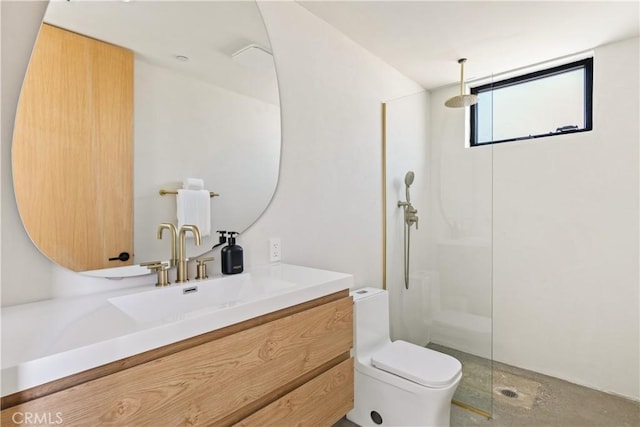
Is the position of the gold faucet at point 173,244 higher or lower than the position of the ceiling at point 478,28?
lower

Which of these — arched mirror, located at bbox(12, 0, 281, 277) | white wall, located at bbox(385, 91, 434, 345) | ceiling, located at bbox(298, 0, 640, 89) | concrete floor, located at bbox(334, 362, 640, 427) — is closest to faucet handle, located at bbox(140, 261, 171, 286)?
arched mirror, located at bbox(12, 0, 281, 277)

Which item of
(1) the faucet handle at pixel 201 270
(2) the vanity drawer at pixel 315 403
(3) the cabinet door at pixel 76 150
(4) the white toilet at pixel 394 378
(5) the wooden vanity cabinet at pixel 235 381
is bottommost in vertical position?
(4) the white toilet at pixel 394 378

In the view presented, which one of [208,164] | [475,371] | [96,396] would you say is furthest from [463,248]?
[96,396]

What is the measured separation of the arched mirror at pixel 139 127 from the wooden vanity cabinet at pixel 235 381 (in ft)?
1.77

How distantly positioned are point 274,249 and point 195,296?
19.3 inches

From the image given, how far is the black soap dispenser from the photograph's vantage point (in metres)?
1.38

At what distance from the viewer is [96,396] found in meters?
0.66

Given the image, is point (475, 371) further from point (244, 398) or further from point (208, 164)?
point (208, 164)

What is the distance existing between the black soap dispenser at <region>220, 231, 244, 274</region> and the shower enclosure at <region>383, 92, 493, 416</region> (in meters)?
1.32

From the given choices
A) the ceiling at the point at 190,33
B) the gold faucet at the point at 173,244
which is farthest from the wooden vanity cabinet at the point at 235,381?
the ceiling at the point at 190,33

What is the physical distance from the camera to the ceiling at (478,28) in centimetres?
177

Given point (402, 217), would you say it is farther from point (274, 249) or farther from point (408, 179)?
point (274, 249)

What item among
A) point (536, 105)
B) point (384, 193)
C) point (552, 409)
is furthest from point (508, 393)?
point (536, 105)

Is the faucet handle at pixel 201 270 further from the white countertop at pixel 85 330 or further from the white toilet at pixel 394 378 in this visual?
the white toilet at pixel 394 378
